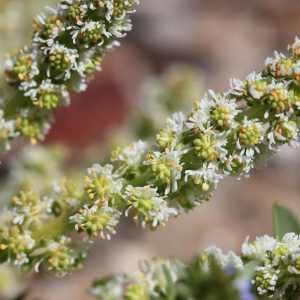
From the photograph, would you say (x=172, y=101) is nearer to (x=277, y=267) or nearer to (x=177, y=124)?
(x=177, y=124)

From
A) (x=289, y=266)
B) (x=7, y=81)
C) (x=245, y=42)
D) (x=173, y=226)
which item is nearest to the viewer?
(x=289, y=266)

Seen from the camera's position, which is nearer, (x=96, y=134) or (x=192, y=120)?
(x=192, y=120)

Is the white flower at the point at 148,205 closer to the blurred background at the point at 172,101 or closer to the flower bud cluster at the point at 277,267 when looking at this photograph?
the flower bud cluster at the point at 277,267

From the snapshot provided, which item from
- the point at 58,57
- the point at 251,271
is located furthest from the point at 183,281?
the point at 58,57

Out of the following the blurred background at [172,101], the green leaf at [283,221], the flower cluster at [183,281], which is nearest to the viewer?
the flower cluster at [183,281]

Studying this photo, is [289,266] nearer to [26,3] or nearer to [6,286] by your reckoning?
[6,286]

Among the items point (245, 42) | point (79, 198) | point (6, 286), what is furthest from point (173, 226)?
point (79, 198)

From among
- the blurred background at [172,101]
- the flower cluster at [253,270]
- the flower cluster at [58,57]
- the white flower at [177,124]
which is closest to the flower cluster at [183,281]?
the flower cluster at [253,270]
